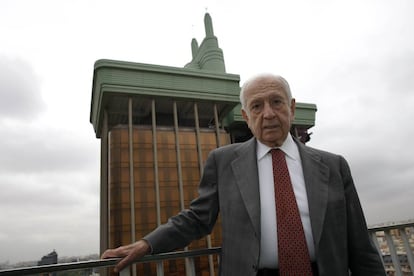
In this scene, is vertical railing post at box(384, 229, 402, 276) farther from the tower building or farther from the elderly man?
the tower building

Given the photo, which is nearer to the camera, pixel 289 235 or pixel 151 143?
pixel 289 235

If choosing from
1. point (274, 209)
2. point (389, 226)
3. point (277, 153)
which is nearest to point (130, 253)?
point (274, 209)

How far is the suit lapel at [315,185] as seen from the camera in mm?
1484

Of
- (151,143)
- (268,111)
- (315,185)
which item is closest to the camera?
(315,185)

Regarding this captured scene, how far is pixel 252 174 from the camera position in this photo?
5.55ft

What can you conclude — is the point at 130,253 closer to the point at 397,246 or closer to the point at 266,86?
the point at 266,86

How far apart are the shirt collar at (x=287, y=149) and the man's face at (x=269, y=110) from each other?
0.11 feet

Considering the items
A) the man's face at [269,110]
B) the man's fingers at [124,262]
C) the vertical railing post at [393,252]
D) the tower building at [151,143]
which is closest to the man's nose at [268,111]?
the man's face at [269,110]

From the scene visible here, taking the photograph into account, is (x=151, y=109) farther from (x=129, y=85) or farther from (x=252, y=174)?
(x=252, y=174)

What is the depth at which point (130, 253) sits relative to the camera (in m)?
Result: 1.61

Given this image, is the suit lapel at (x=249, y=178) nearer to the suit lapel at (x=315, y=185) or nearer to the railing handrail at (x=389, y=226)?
the suit lapel at (x=315, y=185)

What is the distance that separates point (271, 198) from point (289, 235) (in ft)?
0.75

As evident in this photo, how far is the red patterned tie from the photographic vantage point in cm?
143

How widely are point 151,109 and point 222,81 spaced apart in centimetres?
691
